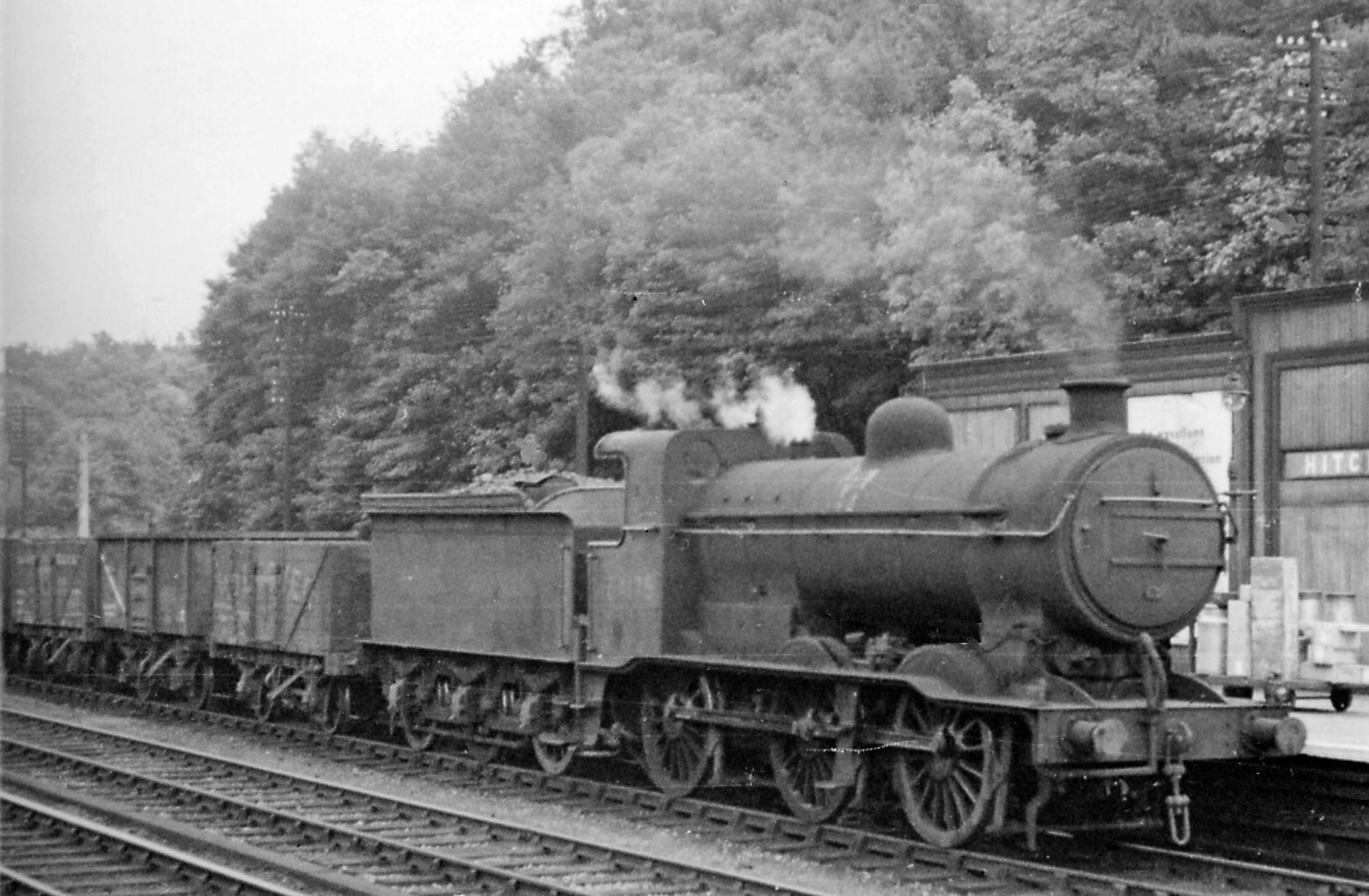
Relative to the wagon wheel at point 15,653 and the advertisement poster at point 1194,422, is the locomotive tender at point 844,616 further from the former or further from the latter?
the wagon wheel at point 15,653

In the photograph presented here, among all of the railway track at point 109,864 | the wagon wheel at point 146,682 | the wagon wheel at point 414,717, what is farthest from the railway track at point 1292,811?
the wagon wheel at point 146,682

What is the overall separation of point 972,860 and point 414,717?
7.70m

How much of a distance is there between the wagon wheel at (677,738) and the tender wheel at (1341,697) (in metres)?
6.16

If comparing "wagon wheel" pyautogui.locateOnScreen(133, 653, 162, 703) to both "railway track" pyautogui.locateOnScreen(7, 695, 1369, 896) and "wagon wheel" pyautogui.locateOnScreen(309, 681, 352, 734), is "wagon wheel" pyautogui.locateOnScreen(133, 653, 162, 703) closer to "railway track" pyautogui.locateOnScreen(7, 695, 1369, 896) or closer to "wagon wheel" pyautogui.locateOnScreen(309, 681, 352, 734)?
"wagon wheel" pyautogui.locateOnScreen(309, 681, 352, 734)

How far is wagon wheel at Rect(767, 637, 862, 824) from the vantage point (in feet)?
36.8

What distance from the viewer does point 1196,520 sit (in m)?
10.6

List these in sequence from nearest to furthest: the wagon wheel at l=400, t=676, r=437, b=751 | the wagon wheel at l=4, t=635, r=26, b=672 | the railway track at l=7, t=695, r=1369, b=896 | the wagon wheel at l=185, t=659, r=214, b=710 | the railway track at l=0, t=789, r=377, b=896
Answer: the railway track at l=7, t=695, r=1369, b=896 < the railway track at l=0, t=789, r=377, b=896 < the wagon wheel at l=400, t=676, r=437, b=751 < the wagon wheel at l=185, t=659, r=214, b=710 < the wagon wheel at l=4, t=635, r=26, b=672

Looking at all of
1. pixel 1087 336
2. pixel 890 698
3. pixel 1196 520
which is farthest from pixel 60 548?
pixel 1196 520

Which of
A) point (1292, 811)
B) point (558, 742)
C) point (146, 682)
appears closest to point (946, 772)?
point (1292, 811)

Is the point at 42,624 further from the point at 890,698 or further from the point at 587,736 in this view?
the point at 890,698

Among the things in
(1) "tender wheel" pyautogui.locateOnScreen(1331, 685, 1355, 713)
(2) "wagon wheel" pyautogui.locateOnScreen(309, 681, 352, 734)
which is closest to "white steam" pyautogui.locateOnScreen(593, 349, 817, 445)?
(2) "wagon wheel" pyautogui.locateOnScreen(309, 681, 352, 734)

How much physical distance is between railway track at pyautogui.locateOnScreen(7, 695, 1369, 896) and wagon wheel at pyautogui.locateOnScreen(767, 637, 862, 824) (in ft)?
0.64

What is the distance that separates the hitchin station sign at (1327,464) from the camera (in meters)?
19.5

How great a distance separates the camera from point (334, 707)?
17.9m
